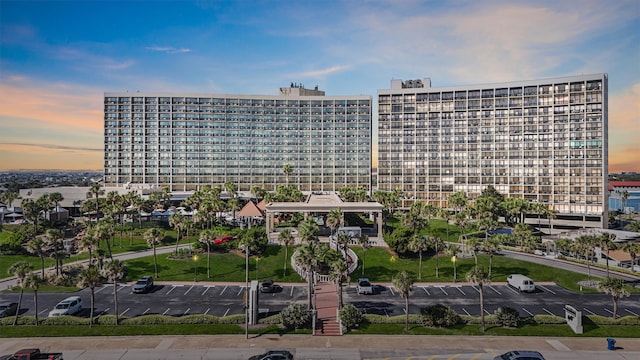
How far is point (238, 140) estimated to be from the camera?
600 feet

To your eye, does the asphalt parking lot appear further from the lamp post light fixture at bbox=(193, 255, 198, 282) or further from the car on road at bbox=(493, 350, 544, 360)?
the car on road at bbox=(493, 350, 544, 360)

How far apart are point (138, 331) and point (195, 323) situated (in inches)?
261

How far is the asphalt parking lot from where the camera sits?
53.2 m

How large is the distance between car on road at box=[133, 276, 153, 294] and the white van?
61.1 m

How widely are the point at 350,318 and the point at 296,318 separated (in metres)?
6.73

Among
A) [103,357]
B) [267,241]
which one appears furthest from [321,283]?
[103,357]

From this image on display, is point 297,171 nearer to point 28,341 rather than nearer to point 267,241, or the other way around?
point 267,241

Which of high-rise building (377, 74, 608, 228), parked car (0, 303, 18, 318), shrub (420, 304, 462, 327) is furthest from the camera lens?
high-rise building (377, 74, 608, 228)

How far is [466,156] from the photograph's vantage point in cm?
16125

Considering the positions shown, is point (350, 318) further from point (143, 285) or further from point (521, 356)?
→ point (143, 285)

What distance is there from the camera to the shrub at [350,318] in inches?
1837

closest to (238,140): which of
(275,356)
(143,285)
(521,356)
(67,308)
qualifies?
(143,285)

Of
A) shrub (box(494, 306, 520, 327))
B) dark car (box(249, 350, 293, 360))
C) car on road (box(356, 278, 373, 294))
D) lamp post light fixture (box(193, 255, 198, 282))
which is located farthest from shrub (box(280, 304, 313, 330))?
lamp post light fixture (box(193, 255, 198, 282))

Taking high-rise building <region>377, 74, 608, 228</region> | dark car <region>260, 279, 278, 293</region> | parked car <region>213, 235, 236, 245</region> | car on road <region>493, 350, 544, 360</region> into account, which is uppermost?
high-rise building <region>377, 74, 608, 228</region>
